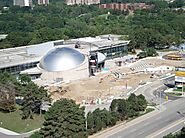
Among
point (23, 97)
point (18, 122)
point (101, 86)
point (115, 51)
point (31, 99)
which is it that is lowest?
point (18, 122)

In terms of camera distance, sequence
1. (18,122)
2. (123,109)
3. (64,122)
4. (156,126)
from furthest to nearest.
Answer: (18,122)
(123,109)
(156,126)
(64,122)

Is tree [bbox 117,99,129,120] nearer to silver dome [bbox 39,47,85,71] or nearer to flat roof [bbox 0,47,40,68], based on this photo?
silver dome [bbox 39,47,85,71]

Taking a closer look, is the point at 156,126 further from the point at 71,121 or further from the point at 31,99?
the point at 31,99

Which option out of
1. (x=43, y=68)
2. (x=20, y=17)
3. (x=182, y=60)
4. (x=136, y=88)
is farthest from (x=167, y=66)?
(x=20, y=17)

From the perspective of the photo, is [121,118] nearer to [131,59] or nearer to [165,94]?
[165,94]

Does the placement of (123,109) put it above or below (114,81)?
above

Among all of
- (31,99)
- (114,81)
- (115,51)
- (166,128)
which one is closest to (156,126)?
(166,128)

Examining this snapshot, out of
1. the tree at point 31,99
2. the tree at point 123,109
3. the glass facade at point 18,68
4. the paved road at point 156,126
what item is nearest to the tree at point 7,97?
the tree at point 31,99
